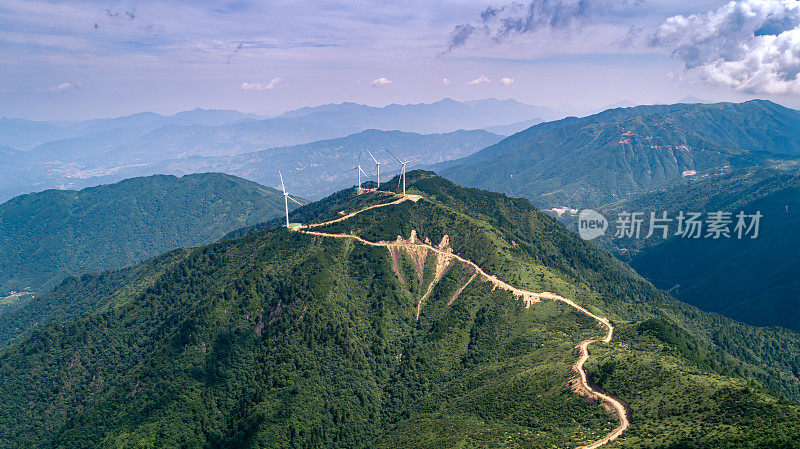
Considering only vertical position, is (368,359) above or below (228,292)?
below

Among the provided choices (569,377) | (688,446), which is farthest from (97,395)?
(688,446)

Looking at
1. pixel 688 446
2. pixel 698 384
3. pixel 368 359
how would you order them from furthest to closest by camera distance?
pixel 368 359, pixel 698 384, pixel 688 446

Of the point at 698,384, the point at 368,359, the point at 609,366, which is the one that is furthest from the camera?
the point at 368,359

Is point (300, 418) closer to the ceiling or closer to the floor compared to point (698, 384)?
closer to the floor

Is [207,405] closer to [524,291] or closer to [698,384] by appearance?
[524,291]

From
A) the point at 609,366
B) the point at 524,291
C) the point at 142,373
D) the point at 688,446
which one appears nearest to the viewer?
the point at 688,446

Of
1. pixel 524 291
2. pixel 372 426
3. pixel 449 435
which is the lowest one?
pixel 372 426

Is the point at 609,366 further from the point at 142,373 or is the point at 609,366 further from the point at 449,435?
the point at 142,373

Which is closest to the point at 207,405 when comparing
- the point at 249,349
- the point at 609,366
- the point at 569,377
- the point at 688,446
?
the point at 249,349

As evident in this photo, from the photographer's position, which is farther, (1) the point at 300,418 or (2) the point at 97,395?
(2) the point at 97,395
